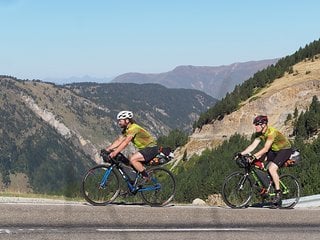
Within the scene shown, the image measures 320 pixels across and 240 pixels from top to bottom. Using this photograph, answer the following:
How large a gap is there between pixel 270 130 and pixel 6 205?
5.87 meters

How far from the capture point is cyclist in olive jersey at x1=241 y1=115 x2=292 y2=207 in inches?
455

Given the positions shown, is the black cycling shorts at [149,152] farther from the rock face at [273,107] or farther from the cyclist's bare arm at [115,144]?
the rock face at [273,107]

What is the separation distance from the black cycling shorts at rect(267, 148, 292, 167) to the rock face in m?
68.3

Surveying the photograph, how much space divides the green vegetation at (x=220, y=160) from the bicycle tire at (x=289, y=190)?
39.2 metres

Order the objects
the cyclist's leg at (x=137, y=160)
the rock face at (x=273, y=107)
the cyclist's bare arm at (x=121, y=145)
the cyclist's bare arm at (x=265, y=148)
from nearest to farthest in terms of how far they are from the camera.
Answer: the cyclist's bare arm at (x=121, y=145) → the cyclist's leg at (x=137, y=160) → the cyclist's bare arm at (x=265, y=148) → the rock face at (x=273, y=107)

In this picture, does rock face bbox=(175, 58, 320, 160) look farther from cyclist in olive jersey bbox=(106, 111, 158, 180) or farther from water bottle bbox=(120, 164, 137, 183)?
water bottle bbox=(120, 164, 137, 183)

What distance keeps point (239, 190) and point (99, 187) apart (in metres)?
3.13

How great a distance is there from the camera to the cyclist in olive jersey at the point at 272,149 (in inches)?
455

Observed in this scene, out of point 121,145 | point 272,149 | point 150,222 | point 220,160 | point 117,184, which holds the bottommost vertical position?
point 220,160

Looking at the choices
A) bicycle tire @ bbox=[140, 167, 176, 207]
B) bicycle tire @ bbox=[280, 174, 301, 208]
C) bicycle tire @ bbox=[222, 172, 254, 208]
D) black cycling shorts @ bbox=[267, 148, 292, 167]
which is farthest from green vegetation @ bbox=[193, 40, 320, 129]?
bicycle tire @ bbox=[140, 167, 176, 207]

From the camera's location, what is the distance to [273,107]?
287ft

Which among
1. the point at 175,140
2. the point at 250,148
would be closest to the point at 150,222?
the point at 250,148

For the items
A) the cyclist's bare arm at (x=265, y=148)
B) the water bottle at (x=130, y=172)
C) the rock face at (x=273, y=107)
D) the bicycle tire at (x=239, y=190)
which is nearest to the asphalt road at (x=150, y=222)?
the bicycle tire at (x=239, y=190)

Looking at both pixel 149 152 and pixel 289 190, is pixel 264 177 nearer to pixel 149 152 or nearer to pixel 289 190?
pixel 289 190
